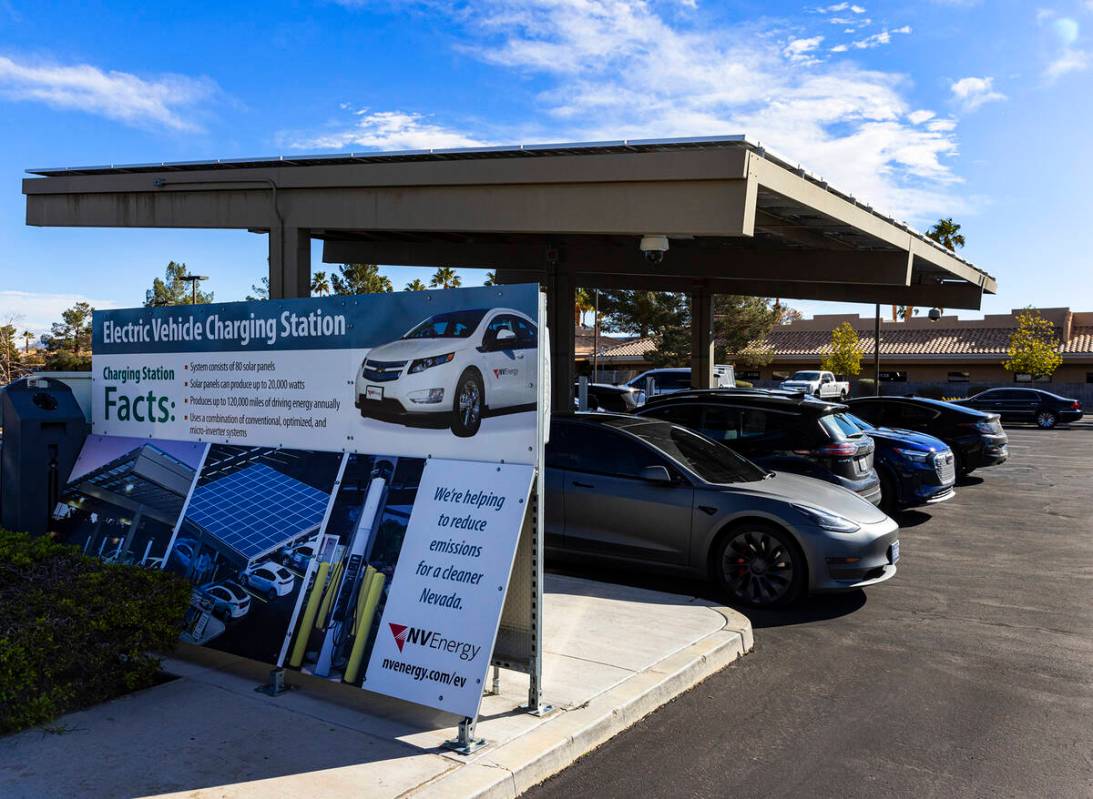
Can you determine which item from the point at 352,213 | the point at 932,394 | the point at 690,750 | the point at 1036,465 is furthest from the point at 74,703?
the point at 932,394

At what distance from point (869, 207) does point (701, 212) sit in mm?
5168

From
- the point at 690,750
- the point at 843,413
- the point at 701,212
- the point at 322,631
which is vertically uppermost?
the point at 701,212

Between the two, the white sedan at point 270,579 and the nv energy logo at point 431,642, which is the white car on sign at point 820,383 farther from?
the nv energy logo at point 431,642

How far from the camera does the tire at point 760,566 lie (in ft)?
24.7

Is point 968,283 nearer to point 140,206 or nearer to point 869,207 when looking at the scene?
point 869,207

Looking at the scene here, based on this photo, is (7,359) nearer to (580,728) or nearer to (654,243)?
(654,243)

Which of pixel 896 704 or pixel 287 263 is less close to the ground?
pixel 287 263

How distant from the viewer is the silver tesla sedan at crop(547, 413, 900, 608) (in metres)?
7.48

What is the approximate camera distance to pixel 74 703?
5016mm

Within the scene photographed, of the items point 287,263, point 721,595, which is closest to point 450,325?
point 721,595

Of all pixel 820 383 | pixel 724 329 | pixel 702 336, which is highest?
pixel 724 329

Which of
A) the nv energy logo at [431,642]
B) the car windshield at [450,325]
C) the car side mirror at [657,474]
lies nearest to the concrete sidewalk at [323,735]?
the nv energy logo at [431,642]

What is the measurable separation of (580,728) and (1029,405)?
3578cm

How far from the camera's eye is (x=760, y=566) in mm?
7660
